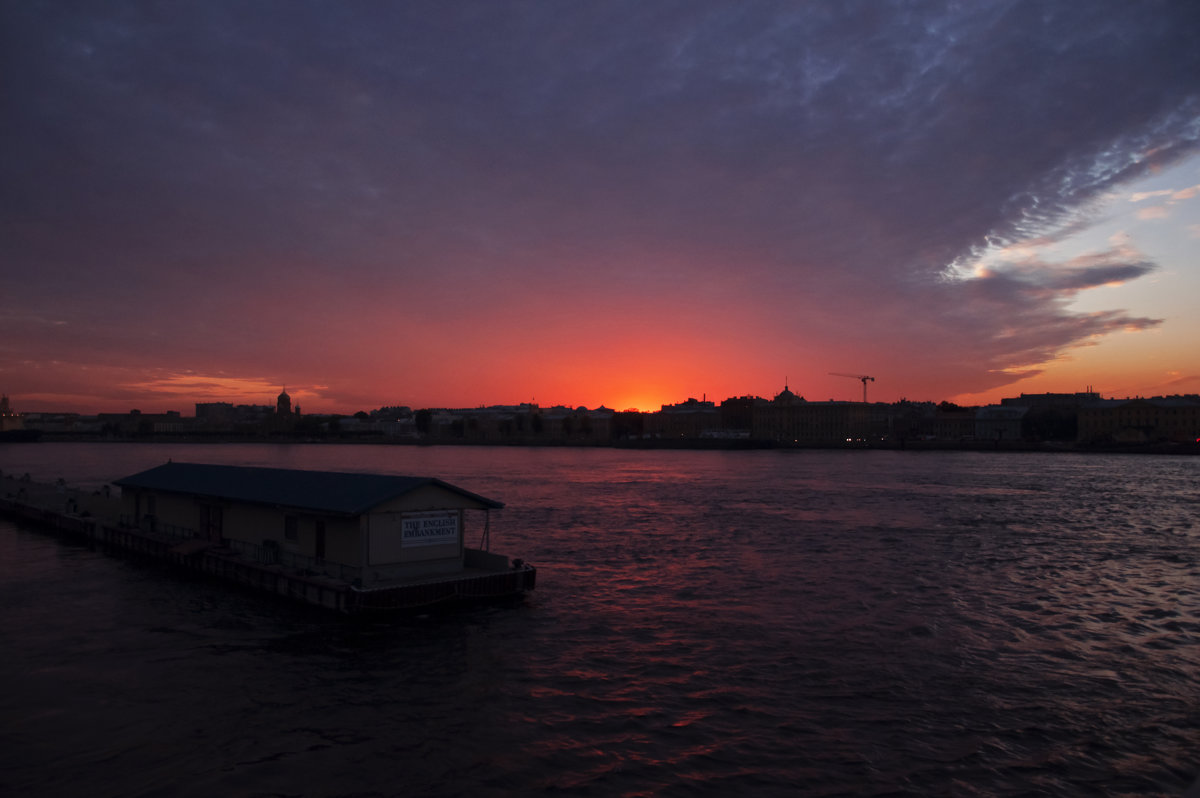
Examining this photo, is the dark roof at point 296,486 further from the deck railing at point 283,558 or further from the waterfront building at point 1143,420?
the waterfront building at point 1143,420

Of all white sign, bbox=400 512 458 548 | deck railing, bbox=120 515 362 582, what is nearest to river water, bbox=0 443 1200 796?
deck railing, bbox=120 515 362 582

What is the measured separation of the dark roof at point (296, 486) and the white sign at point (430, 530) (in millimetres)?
942

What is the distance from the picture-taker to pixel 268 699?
1686cm

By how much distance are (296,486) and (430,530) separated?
5.97m

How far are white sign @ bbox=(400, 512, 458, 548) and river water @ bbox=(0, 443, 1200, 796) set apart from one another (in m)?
2.40

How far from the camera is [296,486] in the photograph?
2731 centimetres

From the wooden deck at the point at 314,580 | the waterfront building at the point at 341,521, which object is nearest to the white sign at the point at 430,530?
the waterfront building at the point at 341,521

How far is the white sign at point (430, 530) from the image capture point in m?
24.0

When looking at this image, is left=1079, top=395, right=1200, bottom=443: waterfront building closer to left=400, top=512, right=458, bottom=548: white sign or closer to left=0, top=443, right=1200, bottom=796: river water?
left=0, top=443, right=1200, bottom=796: river water

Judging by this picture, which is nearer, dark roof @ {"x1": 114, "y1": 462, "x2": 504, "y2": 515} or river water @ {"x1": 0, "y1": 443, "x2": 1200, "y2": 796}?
river water @ {"x1": 0, "y1": 443, "x2": 1200, "y2": 796}

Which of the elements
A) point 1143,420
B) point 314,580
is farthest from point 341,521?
point 1143,420

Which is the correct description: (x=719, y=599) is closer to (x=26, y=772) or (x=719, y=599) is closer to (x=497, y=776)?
(x=497, y=776)

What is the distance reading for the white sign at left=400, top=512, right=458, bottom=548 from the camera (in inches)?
945

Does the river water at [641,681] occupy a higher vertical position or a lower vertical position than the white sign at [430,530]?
lower
